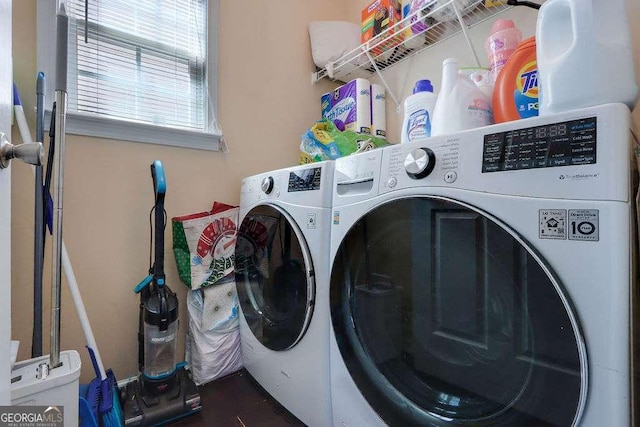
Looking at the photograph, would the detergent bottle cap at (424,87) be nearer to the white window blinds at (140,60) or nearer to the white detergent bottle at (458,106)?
the white detergent bottle at (458,106)

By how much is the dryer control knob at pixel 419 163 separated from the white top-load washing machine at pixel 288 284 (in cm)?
33

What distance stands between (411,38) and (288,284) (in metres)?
1.29

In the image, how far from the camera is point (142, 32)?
4.58 ft

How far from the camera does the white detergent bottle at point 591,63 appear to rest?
58 cm

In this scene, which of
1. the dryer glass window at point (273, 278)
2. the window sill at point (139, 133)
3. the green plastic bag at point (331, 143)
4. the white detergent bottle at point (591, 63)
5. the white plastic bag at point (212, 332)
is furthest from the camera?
the green plastic bag at point (331, 143)

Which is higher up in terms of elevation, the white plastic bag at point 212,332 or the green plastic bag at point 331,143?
the green plastic bag at point 331,143

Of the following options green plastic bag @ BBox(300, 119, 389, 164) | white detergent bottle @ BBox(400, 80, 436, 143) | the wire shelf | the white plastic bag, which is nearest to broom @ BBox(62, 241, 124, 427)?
the white plastic bag

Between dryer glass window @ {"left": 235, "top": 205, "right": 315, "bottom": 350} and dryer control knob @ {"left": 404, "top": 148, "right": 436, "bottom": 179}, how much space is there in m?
0.46

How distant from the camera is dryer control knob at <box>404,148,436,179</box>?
0.68 metres

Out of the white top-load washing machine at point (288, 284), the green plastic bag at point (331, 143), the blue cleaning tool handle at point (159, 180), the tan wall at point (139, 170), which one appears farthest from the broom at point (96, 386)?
the green plastic bag at point (331, 143)

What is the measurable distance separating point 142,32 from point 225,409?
1.70 meters

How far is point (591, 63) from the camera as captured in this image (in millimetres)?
582

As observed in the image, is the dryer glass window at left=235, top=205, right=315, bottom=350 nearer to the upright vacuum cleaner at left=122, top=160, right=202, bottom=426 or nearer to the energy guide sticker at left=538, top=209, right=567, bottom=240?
the upright vacuum cleaner at left=122, top=160, right=202, bottom=426

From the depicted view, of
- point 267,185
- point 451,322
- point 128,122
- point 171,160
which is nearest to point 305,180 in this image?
point 267,185
